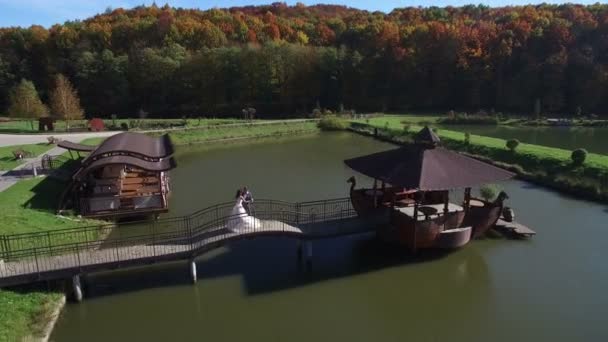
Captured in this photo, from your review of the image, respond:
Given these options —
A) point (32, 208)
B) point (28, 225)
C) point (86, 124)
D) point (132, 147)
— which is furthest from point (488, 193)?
point (86, 124)

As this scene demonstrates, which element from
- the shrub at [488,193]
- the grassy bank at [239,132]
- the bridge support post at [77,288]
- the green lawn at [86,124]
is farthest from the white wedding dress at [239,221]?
the green lawn at [86,124]

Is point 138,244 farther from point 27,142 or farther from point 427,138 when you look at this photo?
point 27,142

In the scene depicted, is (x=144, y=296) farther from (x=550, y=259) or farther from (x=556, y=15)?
(x=556, y=15)

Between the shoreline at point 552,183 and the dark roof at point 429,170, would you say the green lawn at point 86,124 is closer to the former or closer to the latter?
the shoreline at point 552,183

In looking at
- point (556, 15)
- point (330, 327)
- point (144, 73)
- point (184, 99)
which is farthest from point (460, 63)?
point (330, 327)

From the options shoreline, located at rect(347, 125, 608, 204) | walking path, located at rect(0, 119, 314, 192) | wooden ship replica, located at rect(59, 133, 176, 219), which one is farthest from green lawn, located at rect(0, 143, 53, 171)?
shoreline, located at rect(347, 125, 608, 204)

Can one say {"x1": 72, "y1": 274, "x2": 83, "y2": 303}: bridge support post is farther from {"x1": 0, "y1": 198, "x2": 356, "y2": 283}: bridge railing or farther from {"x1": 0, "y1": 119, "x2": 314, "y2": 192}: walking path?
{"x1": 0, "y1": 119, "x2": 314, "y2": 192}: walking path
